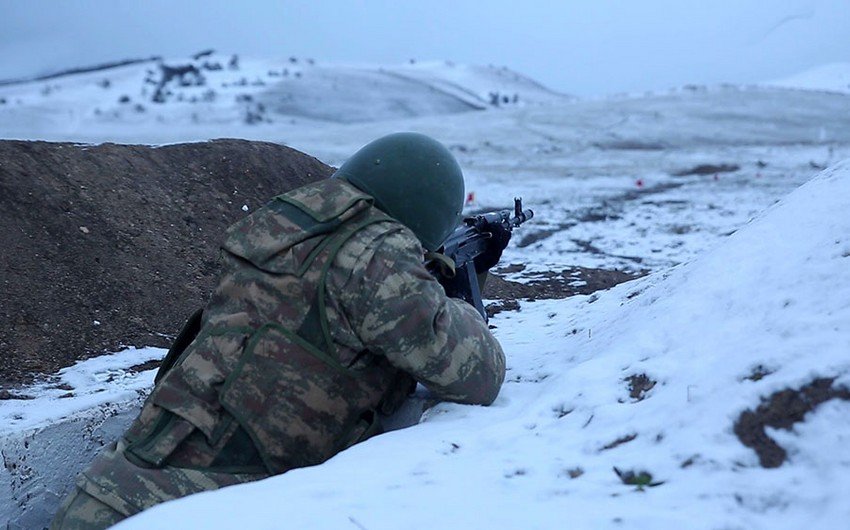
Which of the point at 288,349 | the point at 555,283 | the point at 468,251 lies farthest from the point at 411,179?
the point at 555,283

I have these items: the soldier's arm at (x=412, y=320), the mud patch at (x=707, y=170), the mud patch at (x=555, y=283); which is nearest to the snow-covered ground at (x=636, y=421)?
the soldier's arm at (x=412, y=320)

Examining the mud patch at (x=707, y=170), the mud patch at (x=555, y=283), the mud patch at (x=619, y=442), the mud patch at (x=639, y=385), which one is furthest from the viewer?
the mud patch at (x=707, y=170)

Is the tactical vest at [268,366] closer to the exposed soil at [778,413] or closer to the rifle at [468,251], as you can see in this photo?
the rifle at [468,251]

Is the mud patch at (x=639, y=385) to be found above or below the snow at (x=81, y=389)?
above

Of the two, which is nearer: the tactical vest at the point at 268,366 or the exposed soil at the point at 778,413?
the exposed soil at the point at 778,413

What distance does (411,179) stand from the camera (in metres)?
2.89

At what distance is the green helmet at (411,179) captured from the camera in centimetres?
288

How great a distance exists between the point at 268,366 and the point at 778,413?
1.44 m

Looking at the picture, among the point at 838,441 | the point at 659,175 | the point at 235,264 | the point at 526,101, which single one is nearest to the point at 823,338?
the point at 838,441

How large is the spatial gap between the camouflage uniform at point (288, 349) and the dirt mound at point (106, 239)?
221 centimetres

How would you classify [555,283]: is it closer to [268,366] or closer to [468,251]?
[468,251]

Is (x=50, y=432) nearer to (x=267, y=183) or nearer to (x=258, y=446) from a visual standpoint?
(x=258, y=446)

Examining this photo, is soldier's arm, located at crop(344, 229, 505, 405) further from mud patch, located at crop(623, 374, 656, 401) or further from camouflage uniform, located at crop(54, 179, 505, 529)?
mud patch, located at crop(623, 374, 656, 401)

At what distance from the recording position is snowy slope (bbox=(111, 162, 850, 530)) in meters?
1.94
